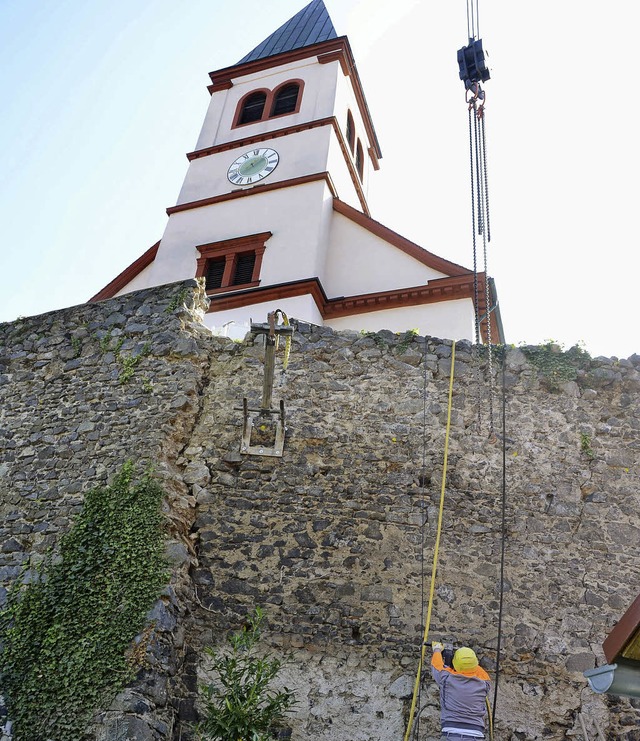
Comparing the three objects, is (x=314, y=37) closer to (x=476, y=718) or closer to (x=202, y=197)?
(x=202, y=197)

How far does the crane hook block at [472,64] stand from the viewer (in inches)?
464

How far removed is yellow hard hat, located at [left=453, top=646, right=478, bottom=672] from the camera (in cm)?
549

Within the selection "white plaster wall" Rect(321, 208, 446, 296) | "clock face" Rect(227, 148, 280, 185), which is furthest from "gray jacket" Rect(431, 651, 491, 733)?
"clock face" Rect(227, 148, 280, 185)

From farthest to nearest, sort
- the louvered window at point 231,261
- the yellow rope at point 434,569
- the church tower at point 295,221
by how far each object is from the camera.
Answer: the louvered window at point 231,261, the church tower at point 295,221, the yellow rope at point 434,569

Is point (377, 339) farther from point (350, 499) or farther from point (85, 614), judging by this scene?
point (85, 614)

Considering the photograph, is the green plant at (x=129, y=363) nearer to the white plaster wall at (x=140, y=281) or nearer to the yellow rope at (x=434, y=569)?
the yellow rope at (x=434, y=569)

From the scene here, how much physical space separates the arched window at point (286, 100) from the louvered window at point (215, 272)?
16.7 ft

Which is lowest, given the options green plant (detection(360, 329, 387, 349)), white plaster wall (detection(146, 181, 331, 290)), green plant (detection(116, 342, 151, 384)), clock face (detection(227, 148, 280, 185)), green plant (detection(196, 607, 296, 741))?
green plant (detection(196, 607, 296, 741))

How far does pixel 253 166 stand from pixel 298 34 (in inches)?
257

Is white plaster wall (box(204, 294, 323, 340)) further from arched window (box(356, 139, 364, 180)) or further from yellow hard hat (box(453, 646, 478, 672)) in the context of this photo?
yellow hard hat (box(453, 646, 478, 672))

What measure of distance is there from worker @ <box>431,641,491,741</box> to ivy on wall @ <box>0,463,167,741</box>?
97.9 inches

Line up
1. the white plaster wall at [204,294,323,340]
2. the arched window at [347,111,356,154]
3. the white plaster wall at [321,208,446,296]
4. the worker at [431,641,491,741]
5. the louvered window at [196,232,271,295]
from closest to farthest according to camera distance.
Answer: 1. the worker at [431,641,491,741]
2. the white plaster wall at [204,294,323,340]
3. the white plaster wall at [321,208,446,296]
4. the louvered window at [196,232,271,295]
5. the arched window at [347,111,356,154]

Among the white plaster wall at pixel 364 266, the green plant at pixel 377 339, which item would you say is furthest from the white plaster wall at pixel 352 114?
the green plant at pixel 377 339

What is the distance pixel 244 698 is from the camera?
568 cm
